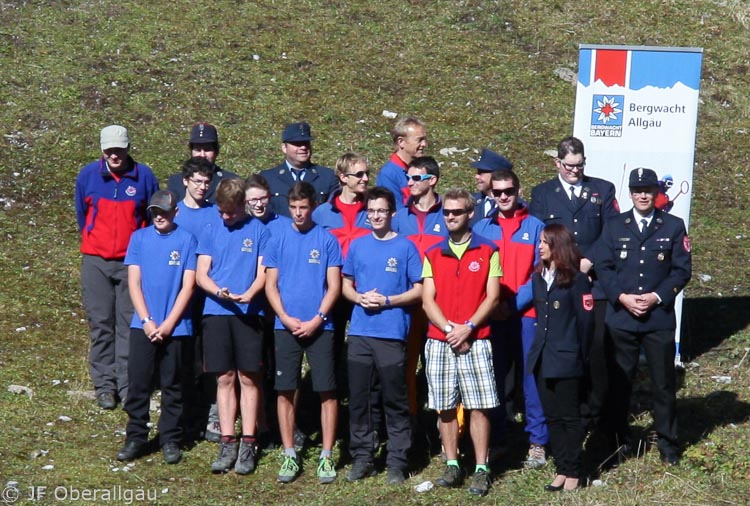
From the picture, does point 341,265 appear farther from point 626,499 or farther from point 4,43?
point 4,43

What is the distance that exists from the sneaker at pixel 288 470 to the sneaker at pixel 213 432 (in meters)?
0.82

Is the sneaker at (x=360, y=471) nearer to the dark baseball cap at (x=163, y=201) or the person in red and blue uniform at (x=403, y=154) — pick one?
the person in red and blue uniform at (x=403, y=154)

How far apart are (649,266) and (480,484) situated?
2.04 meters

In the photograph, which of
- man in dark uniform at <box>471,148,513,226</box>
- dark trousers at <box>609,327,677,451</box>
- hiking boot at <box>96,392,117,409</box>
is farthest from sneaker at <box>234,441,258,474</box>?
dark trousers at <box>609,327,677,451</box>

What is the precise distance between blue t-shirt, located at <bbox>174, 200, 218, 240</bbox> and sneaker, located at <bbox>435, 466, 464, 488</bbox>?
2.65 meters

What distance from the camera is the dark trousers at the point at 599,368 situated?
8156mm

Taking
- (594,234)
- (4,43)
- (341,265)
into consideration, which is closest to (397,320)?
(341,265)

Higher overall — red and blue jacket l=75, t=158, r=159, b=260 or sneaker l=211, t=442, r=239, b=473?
red and blue jacket l=75, t=158, r=159, b=260

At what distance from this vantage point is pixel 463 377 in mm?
7762

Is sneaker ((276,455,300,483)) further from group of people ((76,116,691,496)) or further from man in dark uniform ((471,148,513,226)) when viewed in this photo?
man in dark uniform ((471,148,513,226))

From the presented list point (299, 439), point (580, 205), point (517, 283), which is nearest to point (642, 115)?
point (580, 205)

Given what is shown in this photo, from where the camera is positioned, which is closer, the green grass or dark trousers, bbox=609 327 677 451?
dark trousers, bbox=609 327 677 451

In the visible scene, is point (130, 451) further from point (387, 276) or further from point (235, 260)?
point (387, 276)

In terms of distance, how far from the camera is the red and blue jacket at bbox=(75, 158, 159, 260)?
355 inches
